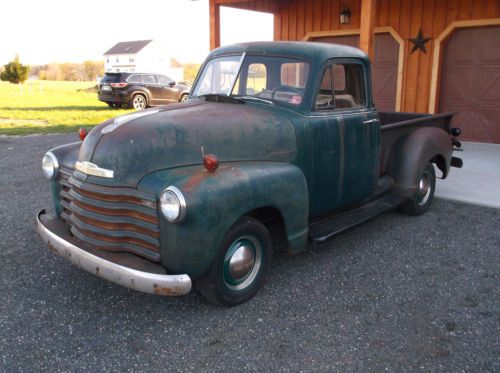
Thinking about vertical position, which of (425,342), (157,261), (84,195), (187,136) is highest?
(187,136)

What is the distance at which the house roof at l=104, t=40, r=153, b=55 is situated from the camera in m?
68.8

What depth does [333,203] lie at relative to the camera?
407cm

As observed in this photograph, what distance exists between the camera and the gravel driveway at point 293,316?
8.77ft

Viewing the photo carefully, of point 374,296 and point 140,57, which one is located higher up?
point 140,57

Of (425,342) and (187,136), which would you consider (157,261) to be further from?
(425,342)

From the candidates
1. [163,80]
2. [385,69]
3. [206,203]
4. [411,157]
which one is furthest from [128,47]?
[206,203]

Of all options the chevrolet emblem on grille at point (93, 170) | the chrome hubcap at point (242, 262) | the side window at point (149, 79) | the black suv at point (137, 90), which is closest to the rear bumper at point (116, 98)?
the black suv at point (137, 90)

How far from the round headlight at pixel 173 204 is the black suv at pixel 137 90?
15.4 meters

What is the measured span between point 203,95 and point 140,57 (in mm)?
69170

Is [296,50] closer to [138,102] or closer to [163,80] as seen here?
[138,102]

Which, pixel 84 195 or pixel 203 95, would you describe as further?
pixel 203 95

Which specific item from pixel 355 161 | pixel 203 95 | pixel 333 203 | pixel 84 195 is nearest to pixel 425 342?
pixel 333 203

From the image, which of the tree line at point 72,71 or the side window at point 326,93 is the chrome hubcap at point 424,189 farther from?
the tree line at point 72,71

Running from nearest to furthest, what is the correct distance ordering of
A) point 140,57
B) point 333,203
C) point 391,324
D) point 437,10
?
point 391,324, point 333,203, point 437,10, point 140,57
